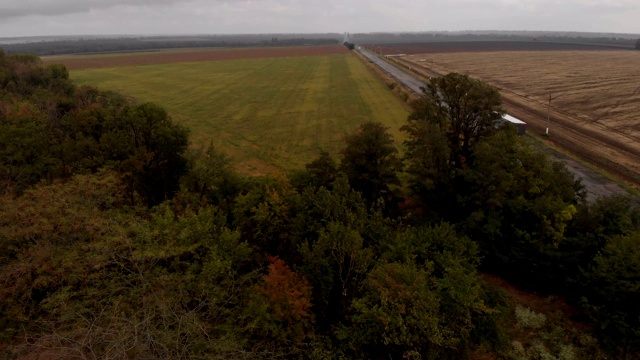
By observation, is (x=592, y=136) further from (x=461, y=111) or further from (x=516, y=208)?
(x=516, y=208)

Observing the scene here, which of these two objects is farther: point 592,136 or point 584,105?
point 584,105

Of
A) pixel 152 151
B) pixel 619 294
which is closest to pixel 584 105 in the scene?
pixel 619 294

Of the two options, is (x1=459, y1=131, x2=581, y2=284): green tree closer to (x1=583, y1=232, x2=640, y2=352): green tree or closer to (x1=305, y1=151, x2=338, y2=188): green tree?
(x1=583, y1=232, x2=640, y2=352): green tree

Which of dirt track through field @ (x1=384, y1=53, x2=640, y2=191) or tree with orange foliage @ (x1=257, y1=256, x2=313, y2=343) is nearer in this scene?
tree with orange foliage @ (x1=257, y1=256, x2=313, y2=343)

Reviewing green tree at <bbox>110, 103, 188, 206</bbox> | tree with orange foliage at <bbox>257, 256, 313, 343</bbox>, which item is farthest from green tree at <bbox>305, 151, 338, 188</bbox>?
green tree at <bbox>110, 103, 188, 206</bbox>

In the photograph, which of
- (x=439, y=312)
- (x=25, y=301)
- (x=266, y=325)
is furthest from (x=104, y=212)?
(x=439, y=312)

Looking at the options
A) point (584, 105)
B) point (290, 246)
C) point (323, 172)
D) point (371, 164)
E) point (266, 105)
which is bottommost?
point (290, 246)

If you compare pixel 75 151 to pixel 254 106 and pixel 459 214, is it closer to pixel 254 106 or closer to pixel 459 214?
pixel 459 214
